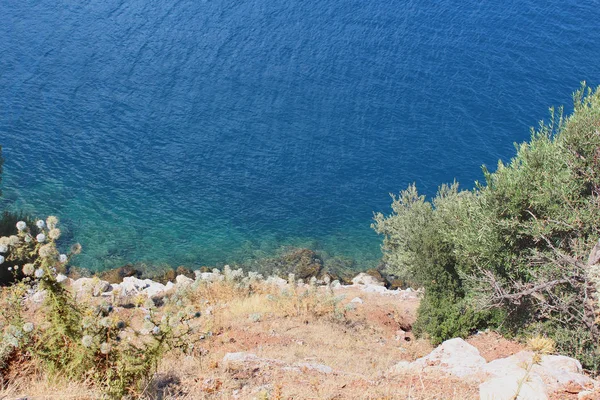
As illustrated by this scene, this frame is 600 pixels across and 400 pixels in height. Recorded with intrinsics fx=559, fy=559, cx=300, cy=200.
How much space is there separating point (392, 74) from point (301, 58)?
9.78 metres

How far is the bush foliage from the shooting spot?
681 inches

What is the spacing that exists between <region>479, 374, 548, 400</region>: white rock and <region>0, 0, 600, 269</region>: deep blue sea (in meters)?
25.9

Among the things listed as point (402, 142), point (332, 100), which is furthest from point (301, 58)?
point (402, 142)

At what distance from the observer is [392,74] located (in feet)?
192

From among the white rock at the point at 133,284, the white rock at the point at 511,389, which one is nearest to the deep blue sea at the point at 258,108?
the white rock at the point at 133,284

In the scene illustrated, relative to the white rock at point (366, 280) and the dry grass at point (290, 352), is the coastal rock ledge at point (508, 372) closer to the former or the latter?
the dry grass at point (290, 352)

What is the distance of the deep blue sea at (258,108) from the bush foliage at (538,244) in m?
17.3

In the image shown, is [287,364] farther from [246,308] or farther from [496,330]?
[496,330]

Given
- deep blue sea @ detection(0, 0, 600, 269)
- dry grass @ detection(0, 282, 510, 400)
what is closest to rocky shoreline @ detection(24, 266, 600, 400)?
dry grass @ detection(0, 282, 510, 400)

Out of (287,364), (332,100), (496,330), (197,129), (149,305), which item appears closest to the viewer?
(149,305)

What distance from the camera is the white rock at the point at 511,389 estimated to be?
10.7m

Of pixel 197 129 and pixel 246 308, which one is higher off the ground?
pixel 197 129

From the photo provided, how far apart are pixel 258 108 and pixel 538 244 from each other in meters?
36.9

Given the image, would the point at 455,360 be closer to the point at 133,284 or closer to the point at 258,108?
the point at 133,284
